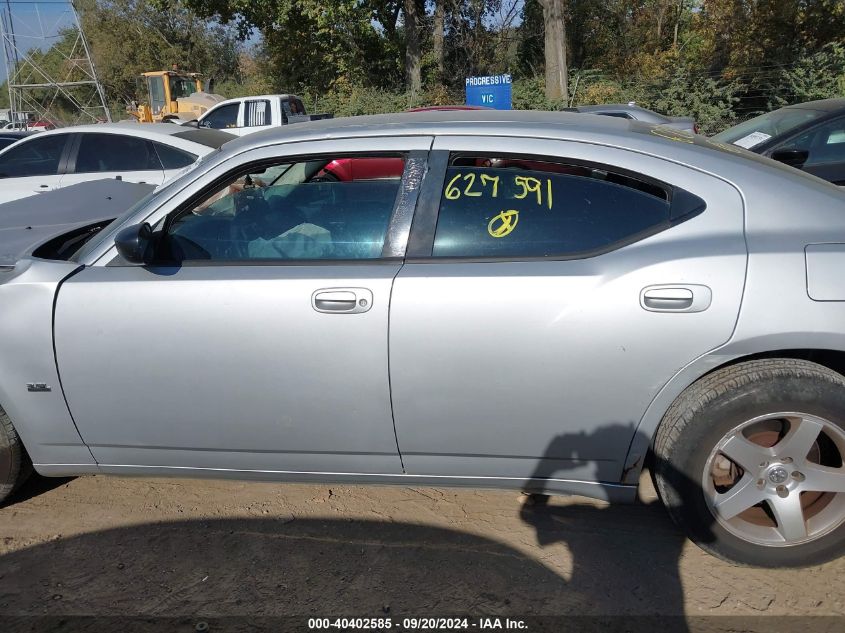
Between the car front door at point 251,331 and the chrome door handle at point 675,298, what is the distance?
35.5 inches

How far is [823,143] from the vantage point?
6.17m

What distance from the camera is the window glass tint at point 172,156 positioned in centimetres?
719

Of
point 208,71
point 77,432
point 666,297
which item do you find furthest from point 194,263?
point 208,71

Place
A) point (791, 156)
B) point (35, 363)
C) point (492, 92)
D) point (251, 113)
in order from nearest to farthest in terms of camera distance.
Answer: point (35, 363) < point (791, 156) < point (251, 113) < point (492, 92)

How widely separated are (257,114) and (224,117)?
910 mm

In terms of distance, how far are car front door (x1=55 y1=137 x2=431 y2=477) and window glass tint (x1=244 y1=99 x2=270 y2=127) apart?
14.9 metres

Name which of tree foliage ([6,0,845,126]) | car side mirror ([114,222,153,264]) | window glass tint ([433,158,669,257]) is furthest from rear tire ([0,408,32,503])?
tree foliage ([6,0,845,126])

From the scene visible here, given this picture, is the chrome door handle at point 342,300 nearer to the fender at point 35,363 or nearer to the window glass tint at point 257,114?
the fender at point 35,363

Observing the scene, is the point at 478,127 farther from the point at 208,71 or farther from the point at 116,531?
the point at 208,71

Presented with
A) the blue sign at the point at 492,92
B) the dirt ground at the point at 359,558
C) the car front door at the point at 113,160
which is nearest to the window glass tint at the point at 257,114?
the blue sign at the point at 492,92

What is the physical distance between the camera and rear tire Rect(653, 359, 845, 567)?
240cm

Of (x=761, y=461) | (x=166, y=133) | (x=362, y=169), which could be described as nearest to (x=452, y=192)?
(x=362, y=169)

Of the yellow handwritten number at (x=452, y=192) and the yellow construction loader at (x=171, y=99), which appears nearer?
the yellow handwritten number at (x=452, y=192)

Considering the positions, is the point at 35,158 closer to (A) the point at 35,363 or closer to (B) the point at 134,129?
(B) the point at 134,129
